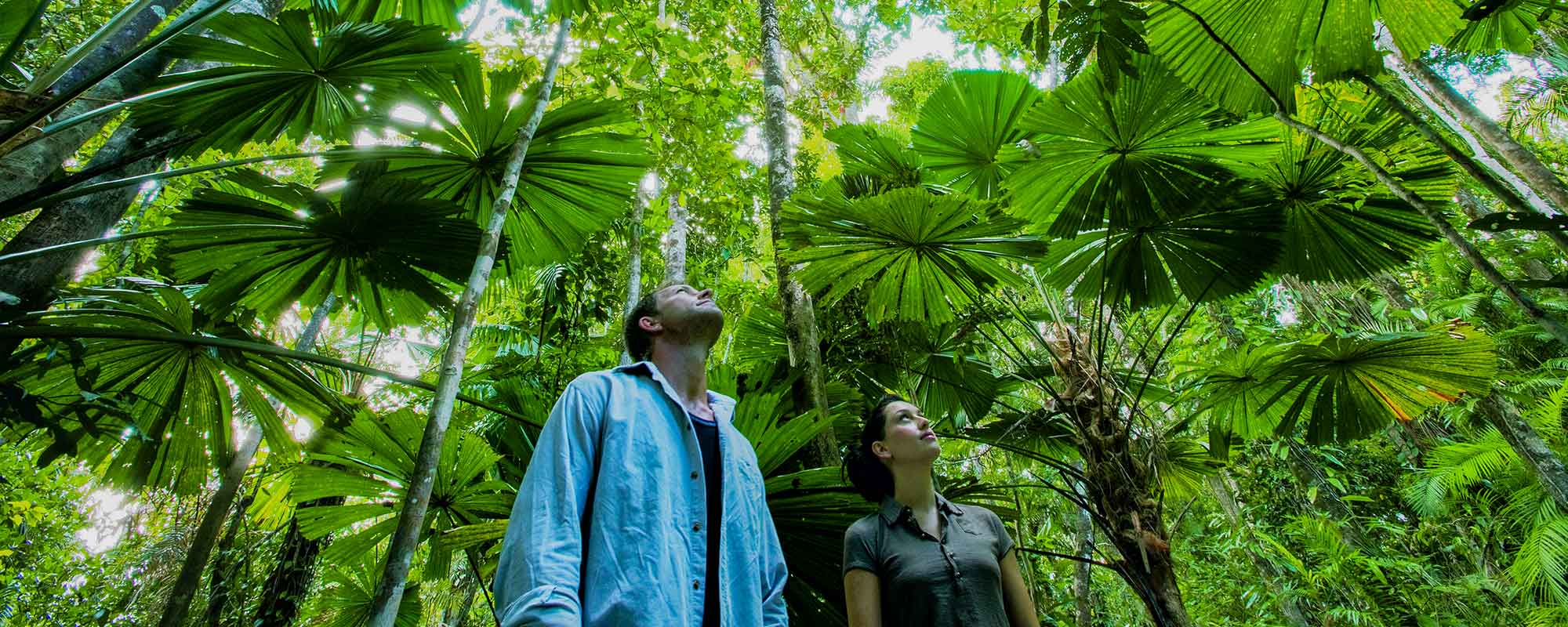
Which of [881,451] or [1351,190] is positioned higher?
[1351,190]

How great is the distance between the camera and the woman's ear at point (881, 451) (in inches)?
88.4

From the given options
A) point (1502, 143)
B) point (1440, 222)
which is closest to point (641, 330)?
point (1440, 222)

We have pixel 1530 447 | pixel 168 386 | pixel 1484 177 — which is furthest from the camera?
pixel 1530 447

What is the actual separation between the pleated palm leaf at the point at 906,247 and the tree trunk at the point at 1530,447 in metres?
4.78

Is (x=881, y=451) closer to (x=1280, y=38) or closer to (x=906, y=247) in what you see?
(x=906, y=247)

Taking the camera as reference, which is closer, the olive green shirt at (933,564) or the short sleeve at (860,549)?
the olive green shirt at (933,564)

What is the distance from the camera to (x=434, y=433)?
4.84 feet

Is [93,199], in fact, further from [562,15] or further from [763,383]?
[763,383]

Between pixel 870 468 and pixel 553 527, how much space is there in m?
1.34

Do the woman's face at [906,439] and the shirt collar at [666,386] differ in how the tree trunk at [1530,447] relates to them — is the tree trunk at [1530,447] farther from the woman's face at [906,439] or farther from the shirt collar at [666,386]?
the shirt collar at [666,386]

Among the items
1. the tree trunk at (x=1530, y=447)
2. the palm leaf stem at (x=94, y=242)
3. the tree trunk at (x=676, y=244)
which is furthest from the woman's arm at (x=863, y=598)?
the tree trunk at (x=1530, y=447)

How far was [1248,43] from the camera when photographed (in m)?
2.17

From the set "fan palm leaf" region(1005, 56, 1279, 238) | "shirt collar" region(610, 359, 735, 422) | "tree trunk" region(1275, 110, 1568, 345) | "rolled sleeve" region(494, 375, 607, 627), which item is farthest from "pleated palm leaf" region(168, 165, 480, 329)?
"tree trunk" region(1275, 110, 1568, 345)

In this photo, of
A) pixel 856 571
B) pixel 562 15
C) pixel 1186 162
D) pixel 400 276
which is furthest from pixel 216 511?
pixel 1186 162
